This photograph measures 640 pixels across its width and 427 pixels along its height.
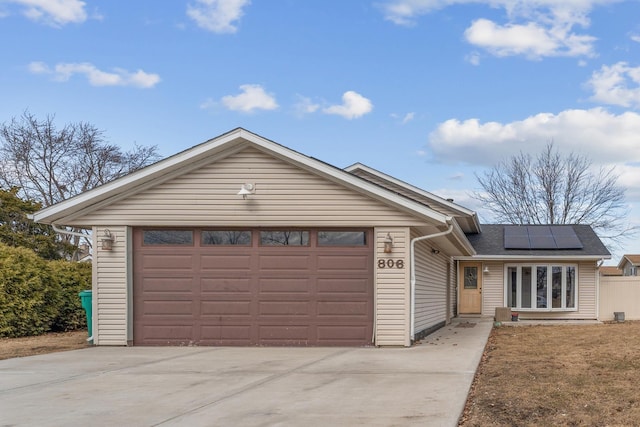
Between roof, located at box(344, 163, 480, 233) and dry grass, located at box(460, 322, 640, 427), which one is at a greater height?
roof, located at box(344, 163, 480, 233)

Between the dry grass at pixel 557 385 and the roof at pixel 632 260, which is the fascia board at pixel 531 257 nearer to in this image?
the dry grass at pixel 557 385

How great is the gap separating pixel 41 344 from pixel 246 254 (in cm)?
446

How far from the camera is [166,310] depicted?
37.5ft

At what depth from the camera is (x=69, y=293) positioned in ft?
48.8

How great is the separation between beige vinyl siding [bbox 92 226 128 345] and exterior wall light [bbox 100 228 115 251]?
0.06 m

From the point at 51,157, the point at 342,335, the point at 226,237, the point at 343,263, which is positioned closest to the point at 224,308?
the point at 226,237

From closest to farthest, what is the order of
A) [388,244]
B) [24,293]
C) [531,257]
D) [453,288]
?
[388,244], [24,293], [531,257], [453,288]

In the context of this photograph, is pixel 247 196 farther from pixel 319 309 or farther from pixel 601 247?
pixel 601 247

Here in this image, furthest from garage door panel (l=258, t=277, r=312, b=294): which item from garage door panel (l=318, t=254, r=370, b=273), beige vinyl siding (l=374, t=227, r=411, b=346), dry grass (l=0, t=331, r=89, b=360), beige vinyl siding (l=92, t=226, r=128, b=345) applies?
dry grass (l=0, t=331, r=89, b=360)

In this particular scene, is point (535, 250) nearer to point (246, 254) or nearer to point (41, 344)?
point (246, 254)

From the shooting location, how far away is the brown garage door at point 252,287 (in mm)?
11242

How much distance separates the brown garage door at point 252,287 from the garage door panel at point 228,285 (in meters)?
0.02

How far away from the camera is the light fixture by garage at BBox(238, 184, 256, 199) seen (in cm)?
1093

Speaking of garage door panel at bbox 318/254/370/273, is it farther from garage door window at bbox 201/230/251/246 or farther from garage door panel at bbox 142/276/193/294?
garage door panel at bbox 142/276/193/294
